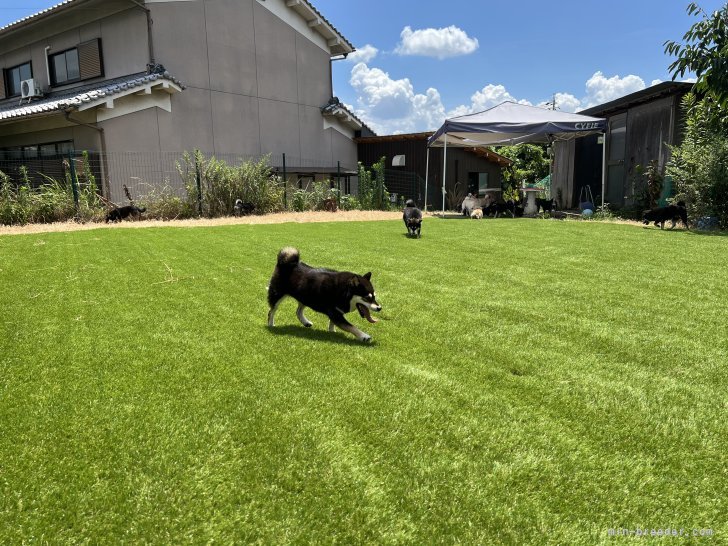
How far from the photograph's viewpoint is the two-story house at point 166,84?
14.5m

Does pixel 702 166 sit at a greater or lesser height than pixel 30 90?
lesser

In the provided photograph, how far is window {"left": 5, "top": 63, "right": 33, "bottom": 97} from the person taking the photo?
19583 millimetres

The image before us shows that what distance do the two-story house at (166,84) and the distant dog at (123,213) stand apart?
5.85ft

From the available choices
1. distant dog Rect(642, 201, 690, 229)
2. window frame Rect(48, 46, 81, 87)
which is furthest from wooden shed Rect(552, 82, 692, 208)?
window frame Rect(48, 46, 81, 87)

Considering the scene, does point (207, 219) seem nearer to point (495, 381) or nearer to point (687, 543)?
point (495, 381)

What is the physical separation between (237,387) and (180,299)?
2261mm

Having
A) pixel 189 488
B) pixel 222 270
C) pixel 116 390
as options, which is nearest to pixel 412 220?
pixel 222 270

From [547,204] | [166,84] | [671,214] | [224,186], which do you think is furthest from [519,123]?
[166,84]

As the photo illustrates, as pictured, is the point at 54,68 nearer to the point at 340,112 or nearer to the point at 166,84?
the point at 166,84

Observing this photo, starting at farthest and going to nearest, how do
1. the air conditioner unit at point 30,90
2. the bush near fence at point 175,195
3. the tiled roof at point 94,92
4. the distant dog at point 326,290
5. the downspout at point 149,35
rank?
1. the air conditioner unit at point 30,90
2. the downspout at point 149,35
3. the tiled roof at point 94,92
4. the bush near fence at point 175,195
5. the distant dog at point 326,290

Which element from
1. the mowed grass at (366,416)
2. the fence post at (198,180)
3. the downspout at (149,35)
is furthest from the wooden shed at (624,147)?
the downspout at (149,35)

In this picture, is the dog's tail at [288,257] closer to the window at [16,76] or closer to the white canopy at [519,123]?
the white canopy at [519,123]

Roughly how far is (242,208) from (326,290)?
11684 mm

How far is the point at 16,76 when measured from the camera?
20359 millimetres
